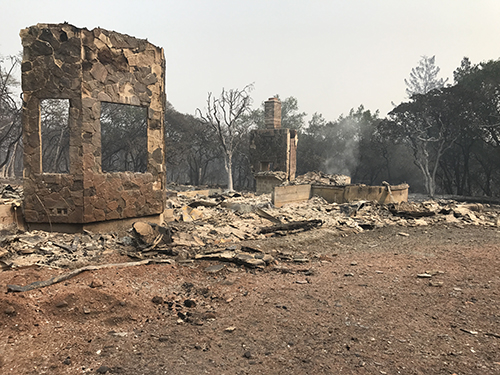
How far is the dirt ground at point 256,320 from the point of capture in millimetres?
3059

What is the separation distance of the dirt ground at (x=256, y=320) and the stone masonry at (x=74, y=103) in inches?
63.7

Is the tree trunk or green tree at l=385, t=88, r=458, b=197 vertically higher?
green tree at l=385, t=88, r=458, b=197

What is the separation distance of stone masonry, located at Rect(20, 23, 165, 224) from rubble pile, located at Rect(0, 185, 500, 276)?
1.78 ft

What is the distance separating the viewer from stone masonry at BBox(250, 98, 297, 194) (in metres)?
22.4

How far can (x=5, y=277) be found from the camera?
4.72m

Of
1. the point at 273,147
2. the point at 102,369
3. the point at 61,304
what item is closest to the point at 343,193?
the point at 273,147

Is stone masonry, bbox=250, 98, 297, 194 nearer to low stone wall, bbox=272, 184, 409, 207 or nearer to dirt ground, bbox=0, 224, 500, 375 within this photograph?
low stone wall, bbox=272, 184, 409, 207

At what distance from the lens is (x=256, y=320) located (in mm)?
4000

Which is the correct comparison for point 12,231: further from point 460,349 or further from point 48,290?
point 460,349

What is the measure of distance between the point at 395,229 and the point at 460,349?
25.2 ft

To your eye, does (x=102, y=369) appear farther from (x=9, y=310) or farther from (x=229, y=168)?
(x=229, y=168)

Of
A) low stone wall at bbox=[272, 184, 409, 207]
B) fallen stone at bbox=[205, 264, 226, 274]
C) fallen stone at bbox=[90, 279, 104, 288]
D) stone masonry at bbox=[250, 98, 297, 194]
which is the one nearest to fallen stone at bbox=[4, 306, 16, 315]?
fallen stone at bbox=[90, 279, 104, 288]

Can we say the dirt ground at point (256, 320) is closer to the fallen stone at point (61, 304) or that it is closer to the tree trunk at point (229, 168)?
the fallen stone at point (61, 304)

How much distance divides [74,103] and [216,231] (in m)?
4.04
